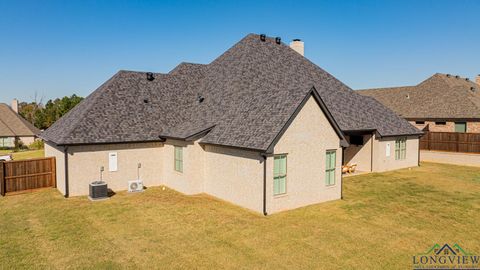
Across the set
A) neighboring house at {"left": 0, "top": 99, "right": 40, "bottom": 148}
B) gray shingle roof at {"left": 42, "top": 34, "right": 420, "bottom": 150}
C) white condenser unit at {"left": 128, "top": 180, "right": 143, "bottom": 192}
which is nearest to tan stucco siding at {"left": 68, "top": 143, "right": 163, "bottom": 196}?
gray shingle roof at {"left": 42, "top": 34, "right": 420, "bottom": 150}

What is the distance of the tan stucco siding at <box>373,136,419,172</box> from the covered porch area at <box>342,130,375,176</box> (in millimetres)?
468

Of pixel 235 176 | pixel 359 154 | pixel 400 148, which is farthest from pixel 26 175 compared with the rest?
pixel 400 148

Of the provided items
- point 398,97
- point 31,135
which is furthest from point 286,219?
point 31,135

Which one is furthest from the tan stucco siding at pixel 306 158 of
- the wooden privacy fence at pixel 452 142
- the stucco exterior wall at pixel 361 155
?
the wooden privacy fence at pixel 452 142

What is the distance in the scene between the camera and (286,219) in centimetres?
1470

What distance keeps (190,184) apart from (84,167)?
257 inches

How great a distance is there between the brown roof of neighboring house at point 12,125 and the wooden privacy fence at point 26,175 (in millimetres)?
36949

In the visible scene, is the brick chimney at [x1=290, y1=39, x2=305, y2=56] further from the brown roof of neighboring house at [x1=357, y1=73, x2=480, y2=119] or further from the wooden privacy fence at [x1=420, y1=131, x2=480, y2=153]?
the brown roof of neighboring house at [x1=357, y1=73, x2=480, y2=119]

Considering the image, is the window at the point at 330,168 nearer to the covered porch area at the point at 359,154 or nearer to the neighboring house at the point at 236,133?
the neighboring house at the point at 236,133

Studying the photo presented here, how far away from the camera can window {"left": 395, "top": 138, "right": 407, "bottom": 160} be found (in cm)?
2844

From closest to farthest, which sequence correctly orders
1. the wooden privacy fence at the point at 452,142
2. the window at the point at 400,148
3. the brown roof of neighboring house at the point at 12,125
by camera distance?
the window at the point at 400,148 < the wooden privacy fence at the point at 452,142 < the brown roof of neighboring house at the point at 12,125

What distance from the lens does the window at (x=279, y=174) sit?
613 inches

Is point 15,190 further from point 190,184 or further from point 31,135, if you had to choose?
point 31,135

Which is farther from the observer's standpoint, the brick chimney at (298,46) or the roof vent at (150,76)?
the brick chimney at (298,46)
